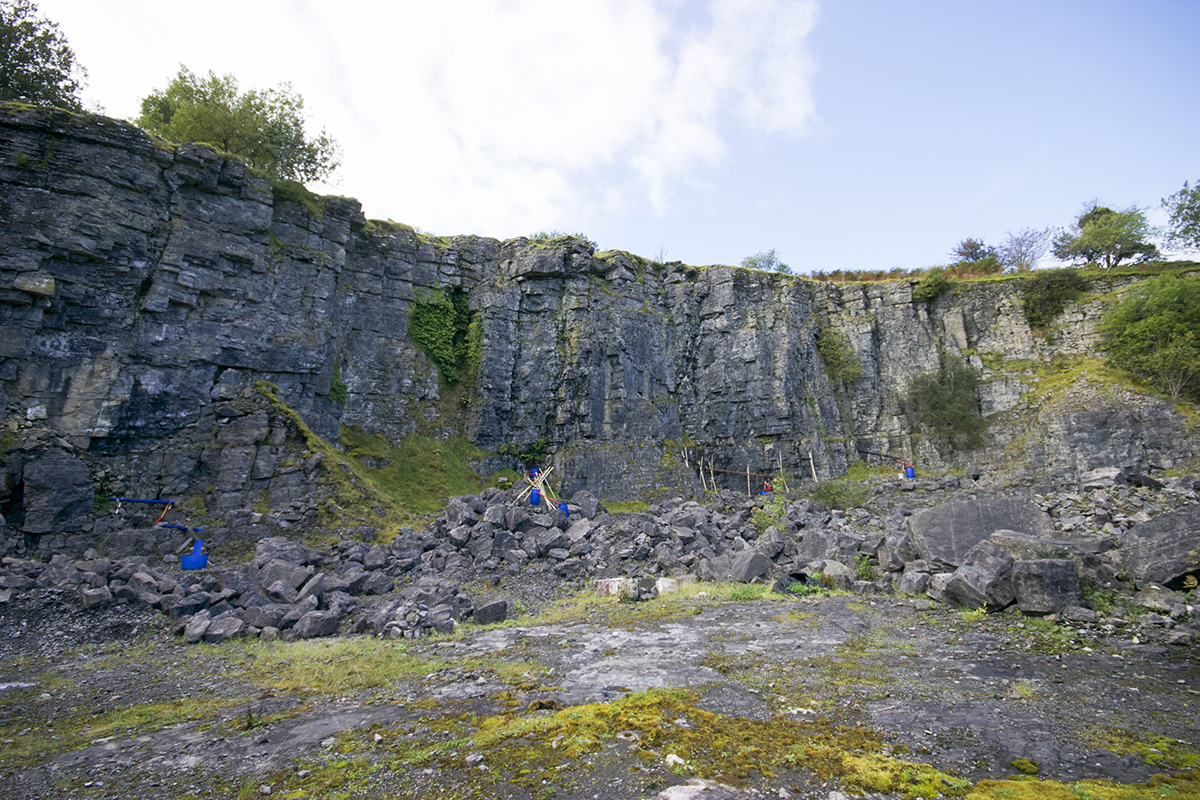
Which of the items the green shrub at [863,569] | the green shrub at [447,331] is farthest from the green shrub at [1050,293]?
the green shrub at [447,331]

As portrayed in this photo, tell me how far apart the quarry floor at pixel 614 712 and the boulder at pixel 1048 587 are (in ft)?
1.02

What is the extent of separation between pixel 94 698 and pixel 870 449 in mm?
28911

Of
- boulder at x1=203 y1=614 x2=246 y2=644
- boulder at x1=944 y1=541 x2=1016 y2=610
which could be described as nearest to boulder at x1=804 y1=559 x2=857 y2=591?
boulder at x1=944 y1=541 x2=1016 y2=610

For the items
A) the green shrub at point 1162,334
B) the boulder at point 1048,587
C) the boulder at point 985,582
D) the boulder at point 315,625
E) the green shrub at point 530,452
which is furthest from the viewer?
the green shrub at point 530,452

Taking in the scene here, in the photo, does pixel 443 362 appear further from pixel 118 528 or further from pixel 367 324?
pixel 118 528

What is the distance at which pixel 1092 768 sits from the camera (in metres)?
3.58

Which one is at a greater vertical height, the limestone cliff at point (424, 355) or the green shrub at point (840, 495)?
the limestone cliff at point (424, 355)

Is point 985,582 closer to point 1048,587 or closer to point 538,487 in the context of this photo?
point 1048,587

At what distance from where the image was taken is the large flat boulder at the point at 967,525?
31.4 ft

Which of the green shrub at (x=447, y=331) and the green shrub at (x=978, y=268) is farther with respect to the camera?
the green shrub at (x=978, y=268)

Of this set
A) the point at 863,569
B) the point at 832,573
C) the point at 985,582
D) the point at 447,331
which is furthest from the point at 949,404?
the point at 447,331

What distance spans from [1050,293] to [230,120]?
126 ft

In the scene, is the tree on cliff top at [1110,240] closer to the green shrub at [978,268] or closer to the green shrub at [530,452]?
the green shrub at [978,268]

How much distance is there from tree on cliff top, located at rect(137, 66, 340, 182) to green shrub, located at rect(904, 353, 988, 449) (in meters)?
30.8
